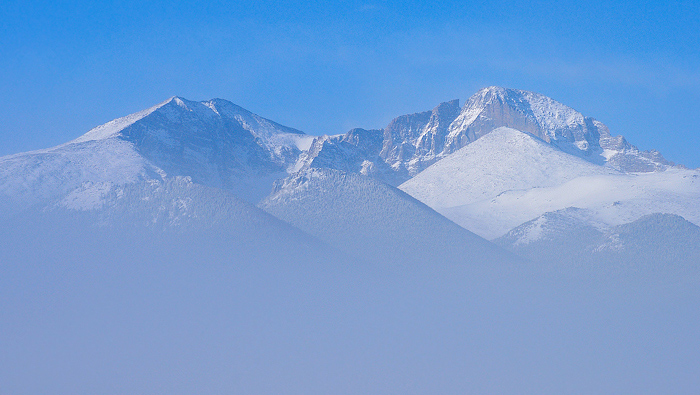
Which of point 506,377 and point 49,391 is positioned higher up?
point 506,377

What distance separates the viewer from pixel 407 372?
16750cm

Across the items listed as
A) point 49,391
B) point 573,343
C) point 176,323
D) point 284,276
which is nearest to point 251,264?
point 284,276

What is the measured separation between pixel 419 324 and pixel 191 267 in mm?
43619

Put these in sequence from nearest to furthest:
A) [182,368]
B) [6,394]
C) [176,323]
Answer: [6,394] < [182,368] < [176,323]

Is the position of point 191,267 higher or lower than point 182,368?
higher

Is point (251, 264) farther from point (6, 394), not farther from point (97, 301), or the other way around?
point (6, 394)

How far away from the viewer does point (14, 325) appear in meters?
165

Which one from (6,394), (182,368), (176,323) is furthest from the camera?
(176,323)

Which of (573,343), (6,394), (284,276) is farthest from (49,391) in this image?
(573,343)

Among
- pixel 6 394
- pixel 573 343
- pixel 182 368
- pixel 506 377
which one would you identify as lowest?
pixel 6 394

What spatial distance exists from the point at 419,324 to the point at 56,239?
6891 cm

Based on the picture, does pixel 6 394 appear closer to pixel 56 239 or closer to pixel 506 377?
pixel 56 239

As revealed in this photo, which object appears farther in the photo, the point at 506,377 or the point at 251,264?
the point at 251,264

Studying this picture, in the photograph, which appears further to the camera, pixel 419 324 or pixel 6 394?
pixel 419 324
